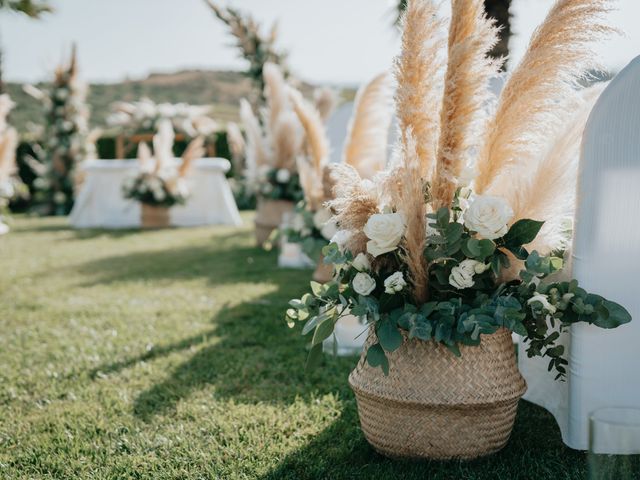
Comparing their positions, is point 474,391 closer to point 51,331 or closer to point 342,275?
point 342,275

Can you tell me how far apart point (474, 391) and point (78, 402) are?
58.6 inches

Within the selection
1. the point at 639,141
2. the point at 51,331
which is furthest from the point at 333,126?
the point at 639,141

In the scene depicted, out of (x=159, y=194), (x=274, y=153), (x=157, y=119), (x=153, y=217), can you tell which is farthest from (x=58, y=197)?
(x=274, y=153)

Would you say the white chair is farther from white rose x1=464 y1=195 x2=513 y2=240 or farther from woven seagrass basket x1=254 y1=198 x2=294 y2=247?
woven seagrass basket x1=254 y1=198 x2=294 y2=247

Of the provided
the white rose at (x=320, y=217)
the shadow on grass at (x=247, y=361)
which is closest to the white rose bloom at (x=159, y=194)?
the shadow on grass at (x=247, y=361)

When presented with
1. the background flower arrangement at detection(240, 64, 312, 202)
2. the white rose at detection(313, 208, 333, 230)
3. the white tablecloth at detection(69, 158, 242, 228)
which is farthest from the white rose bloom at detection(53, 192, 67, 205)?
the white rose at detection(313, 208, 333, 230)

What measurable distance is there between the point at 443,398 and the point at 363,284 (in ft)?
1.22

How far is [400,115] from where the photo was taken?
186cm

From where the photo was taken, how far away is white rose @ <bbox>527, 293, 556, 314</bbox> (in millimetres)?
1798

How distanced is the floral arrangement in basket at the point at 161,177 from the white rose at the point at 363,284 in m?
7.02

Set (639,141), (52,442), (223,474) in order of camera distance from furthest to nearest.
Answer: (52,442) → (223,474) → (639,141)

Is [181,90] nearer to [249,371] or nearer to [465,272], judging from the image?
[249,371]

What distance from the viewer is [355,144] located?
Answer: 328cm

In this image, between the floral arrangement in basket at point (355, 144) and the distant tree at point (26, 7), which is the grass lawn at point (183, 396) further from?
the distant tree at point (26, 7)
